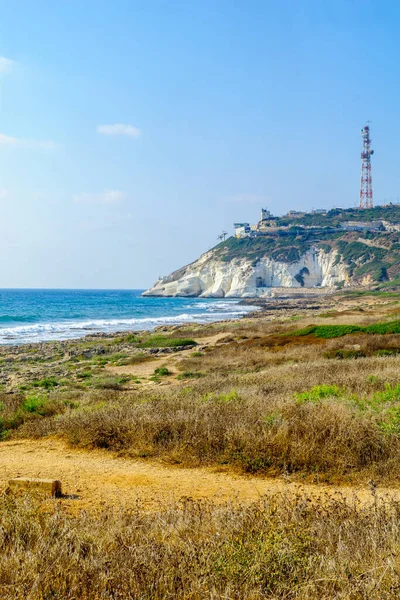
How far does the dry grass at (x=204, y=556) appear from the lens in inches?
119

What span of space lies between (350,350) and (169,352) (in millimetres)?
12640

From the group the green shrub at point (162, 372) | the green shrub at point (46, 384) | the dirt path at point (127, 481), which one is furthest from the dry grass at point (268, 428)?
the green shrub at point (162, 372)

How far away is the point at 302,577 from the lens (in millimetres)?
3184

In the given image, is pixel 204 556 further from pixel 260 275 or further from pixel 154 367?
pixel 260 275

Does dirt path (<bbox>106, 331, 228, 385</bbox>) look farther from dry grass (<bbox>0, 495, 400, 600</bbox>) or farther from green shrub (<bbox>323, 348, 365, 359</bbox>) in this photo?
dry grass (<bbox>0, 495, 400, 600</bbox>)

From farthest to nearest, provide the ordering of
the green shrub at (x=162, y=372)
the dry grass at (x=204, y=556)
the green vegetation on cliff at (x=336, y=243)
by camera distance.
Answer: the green vegetation on cliff at (x=336, y=243) < the green shrub at (x=162, y=372) < the dry grass at (x=204, y=556)

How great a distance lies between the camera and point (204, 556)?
3.34 meters

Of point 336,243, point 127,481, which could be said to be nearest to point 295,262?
point 336,243

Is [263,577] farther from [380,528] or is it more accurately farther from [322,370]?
[322,370]

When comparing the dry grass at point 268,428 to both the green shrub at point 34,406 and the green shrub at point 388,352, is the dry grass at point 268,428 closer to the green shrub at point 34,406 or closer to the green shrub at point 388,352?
the green shrub at point 34,406

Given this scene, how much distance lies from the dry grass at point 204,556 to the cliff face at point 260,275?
4404 inches

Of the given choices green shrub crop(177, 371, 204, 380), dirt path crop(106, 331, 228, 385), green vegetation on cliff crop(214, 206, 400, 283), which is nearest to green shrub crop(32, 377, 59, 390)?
dirt path crop(106, 331, 228, 385)

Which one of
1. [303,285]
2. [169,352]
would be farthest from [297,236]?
[169,352]

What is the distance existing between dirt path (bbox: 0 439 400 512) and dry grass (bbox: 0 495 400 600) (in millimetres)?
1103
